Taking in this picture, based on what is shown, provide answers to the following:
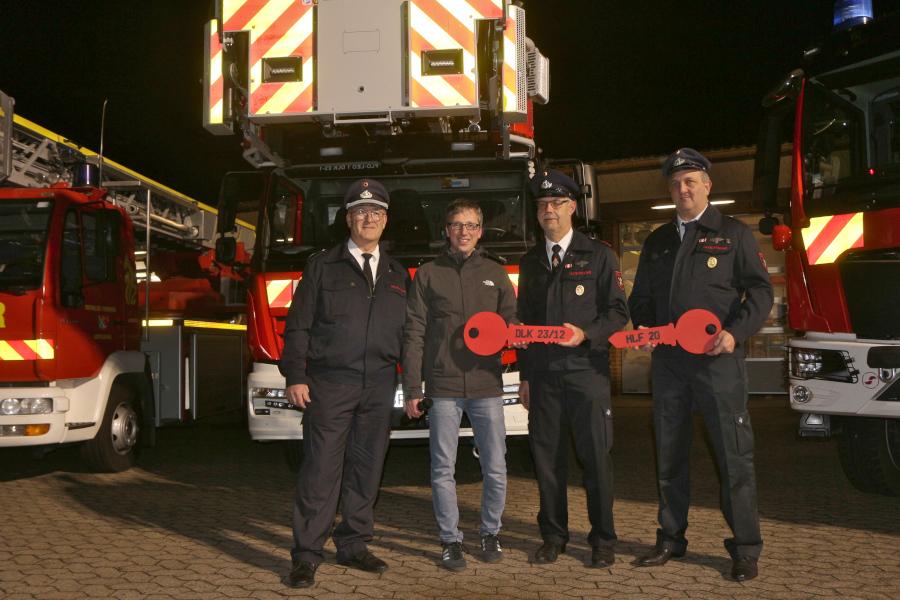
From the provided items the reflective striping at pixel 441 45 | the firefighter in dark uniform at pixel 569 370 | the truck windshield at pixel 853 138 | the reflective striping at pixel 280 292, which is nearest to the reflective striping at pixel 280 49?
the reflective striping at pixel 441 45

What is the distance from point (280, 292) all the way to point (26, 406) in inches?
84.1

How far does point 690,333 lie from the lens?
431 centimetres

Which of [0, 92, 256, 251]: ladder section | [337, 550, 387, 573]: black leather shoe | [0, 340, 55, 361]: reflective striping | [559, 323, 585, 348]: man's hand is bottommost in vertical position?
[337, 550, 387, 573]: black leather shoe

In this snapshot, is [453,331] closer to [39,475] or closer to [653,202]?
[39,475]

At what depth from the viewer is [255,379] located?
255 inches

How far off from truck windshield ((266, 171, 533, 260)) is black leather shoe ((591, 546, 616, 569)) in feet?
8.30

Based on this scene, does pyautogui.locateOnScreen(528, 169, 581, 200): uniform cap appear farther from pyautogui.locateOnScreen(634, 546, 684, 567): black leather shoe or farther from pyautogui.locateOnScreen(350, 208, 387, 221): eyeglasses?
pyautogui.locateOnScreen(634, 546, 684, 567): black leather shoe

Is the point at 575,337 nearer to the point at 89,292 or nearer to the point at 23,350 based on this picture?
the point at 23,350

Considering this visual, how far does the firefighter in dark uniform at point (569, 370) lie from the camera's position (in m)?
4.56

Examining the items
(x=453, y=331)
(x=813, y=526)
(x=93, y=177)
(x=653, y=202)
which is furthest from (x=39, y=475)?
Answer: (x=653, y=202)

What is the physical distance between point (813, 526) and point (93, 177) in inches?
250

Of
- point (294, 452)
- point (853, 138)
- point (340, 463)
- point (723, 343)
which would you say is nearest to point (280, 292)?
point (294, 452)

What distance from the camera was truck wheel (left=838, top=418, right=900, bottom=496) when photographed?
6.05 meters

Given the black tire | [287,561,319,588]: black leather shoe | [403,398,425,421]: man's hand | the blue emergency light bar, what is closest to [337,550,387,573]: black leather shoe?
[287,561,319,588]: black leather shoe
